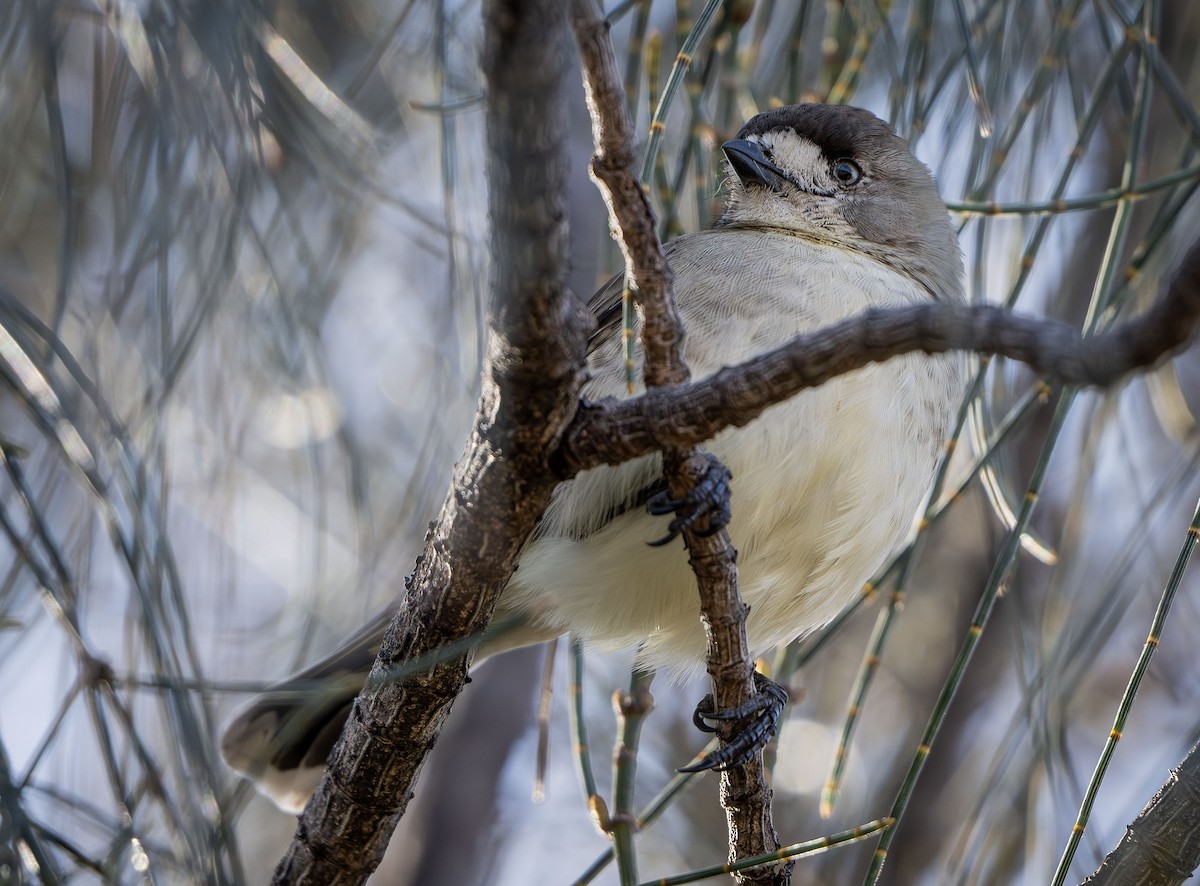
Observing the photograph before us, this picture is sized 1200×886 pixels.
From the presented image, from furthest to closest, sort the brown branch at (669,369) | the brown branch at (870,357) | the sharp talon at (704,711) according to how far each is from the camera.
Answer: the sharp talon at (704,711) < the brown branch at (669,369) < the brown branch at (870,357)

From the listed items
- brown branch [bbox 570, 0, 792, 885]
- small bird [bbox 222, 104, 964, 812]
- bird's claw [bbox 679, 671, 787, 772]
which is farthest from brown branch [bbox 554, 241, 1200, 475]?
bird's claw [bbox 679, 671, 787, 772]

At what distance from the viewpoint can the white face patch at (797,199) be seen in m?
3.24

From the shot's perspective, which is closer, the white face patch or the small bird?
the small bird

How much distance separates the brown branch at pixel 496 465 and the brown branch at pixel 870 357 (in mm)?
82

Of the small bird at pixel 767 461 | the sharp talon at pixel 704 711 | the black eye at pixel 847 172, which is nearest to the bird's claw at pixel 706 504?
the small bird at pixel 767 461

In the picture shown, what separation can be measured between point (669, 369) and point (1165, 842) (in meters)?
1.03

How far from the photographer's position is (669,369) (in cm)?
184

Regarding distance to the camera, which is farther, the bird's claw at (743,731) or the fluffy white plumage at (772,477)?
the fluffy white plumage at (772,477)

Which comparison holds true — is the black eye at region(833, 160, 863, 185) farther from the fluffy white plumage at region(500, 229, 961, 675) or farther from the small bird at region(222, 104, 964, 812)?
the fluffy white plumage at region(500, 229, 961, 675)

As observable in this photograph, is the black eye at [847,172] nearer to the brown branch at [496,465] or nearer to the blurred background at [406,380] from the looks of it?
the blurred background at [406,380]

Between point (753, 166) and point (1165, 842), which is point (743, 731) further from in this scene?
point (753, 166)

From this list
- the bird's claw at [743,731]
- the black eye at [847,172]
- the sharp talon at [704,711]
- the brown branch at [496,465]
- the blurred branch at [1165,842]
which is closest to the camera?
the brown branch at [496,465]

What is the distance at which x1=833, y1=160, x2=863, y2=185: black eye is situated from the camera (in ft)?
11.1

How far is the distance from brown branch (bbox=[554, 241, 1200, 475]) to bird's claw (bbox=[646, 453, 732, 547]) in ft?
0.64
